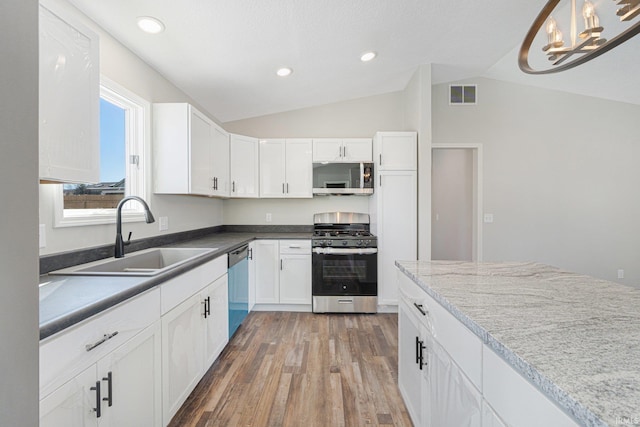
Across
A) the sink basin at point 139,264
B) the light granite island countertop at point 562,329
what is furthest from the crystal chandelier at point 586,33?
the sink basin at point 139,264

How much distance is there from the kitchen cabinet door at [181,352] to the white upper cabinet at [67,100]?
854 mm

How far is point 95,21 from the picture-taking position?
1.82 metres

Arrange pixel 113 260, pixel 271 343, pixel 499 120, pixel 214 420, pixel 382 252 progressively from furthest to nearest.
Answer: pixel 499 120
pixel 382 252
pixel 271 343
pixel 113 260
pixel 214 420

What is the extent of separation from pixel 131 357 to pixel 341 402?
130 cm

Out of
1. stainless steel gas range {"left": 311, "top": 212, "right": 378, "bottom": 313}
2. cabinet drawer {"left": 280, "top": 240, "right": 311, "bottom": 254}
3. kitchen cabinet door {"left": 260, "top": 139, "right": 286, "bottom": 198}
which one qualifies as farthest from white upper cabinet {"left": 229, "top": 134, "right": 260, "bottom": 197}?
stainless steel gas range {"left": 311, "top": 212, "right": 378, "bottom": 313}

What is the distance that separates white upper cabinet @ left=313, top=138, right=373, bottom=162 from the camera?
3631 millimetres

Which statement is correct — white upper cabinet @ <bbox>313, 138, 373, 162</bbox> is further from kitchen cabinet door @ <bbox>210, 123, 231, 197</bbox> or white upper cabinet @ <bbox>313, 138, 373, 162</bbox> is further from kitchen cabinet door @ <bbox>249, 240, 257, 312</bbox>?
kitchen cabinet door @ <bbox>249, 240, 257, 312</bbox>

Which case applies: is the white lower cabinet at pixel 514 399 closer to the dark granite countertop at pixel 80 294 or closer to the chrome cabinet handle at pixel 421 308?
the chrome cabinet handle at pixel 421 308

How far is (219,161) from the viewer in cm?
310

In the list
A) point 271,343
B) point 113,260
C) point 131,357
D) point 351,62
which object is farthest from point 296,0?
point 271,343

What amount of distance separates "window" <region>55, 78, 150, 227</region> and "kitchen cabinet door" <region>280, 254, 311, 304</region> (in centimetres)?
167

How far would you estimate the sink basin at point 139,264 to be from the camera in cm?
147

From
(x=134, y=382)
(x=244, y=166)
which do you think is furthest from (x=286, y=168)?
(x=134, y=382)

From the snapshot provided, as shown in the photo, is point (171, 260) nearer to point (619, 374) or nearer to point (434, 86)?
point (619, 374)
